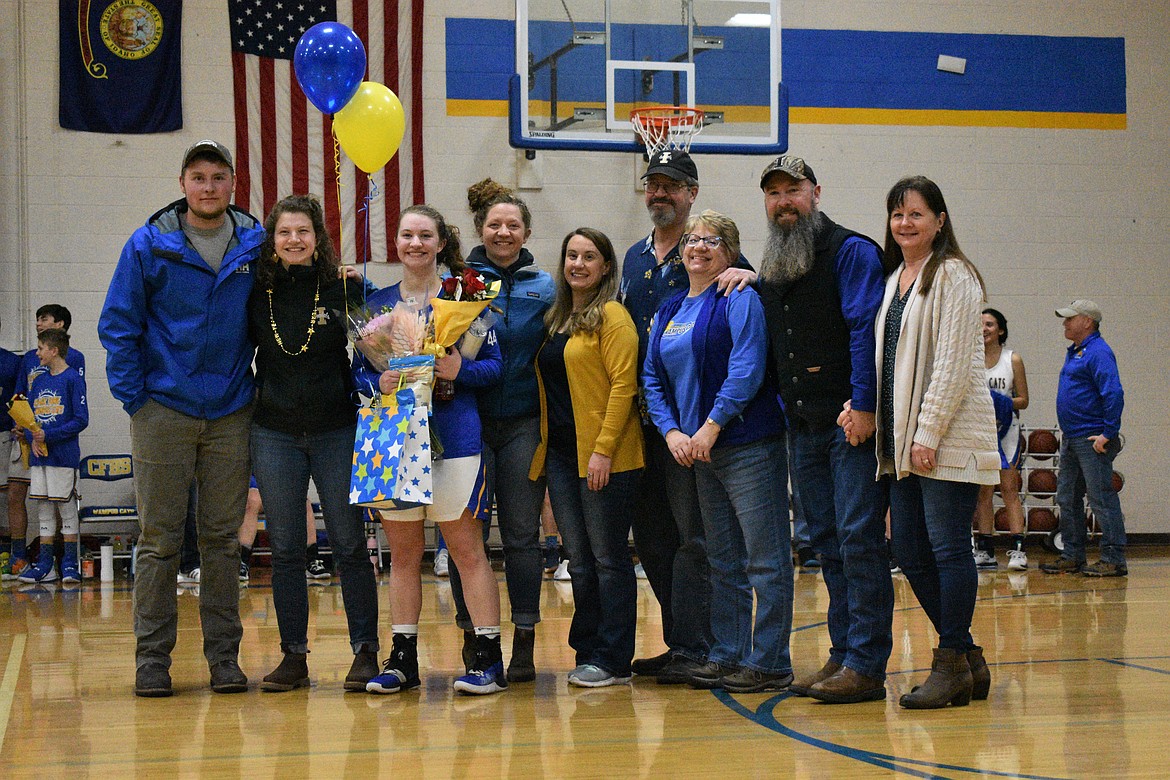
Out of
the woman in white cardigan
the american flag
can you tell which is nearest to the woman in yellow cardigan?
the woman in white cardigan

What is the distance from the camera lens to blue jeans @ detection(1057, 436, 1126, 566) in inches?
311

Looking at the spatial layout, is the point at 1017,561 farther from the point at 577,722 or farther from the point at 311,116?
the point at 311,116

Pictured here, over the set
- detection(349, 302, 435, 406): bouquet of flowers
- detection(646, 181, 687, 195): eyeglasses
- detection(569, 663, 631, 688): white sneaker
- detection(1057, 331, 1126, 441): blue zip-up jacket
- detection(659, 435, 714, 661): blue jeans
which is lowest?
detection(569, 663, 631, 688): white sneaker

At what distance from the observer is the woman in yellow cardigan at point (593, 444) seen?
420cm

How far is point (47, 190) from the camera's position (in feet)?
29.8

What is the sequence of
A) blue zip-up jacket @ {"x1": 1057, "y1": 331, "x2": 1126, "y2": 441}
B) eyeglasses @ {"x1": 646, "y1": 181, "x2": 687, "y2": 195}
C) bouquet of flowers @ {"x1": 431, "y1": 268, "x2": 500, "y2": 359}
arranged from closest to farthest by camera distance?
bouquet of flowers @ {"x1": 431, "y1": 268, "x2": 500, "y2": 359}, eyeglasses @ {"x1": 646, "y1": 181, "x2": 687, "y2": 195}, blue zip-up jacket @ {"x1": 1057, "y1": 331, "x2": 1126, "y2": 441}

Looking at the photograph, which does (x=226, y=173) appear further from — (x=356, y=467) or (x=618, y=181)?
(x=618, y=181)

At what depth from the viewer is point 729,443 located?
13.3 ft

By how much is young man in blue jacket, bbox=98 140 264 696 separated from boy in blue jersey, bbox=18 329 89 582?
4585 mm

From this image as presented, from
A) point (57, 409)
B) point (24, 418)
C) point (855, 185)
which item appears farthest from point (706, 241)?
point (855, 185)

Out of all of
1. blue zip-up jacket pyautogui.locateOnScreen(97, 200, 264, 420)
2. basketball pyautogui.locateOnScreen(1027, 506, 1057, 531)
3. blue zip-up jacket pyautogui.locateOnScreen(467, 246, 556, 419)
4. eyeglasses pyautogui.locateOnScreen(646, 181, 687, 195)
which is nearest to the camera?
blue zip-up jacket pyautogui.locateOnScreen(97, 200, 264, 420)

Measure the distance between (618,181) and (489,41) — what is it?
5.07ft

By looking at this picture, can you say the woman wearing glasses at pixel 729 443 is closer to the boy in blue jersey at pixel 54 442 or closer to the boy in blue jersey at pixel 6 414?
the boy in blue jersey at pixel 54 442

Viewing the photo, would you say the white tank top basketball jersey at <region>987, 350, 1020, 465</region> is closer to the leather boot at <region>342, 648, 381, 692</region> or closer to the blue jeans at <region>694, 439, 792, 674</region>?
the blue jeans at <region>694, 439, 792, 674</region>
